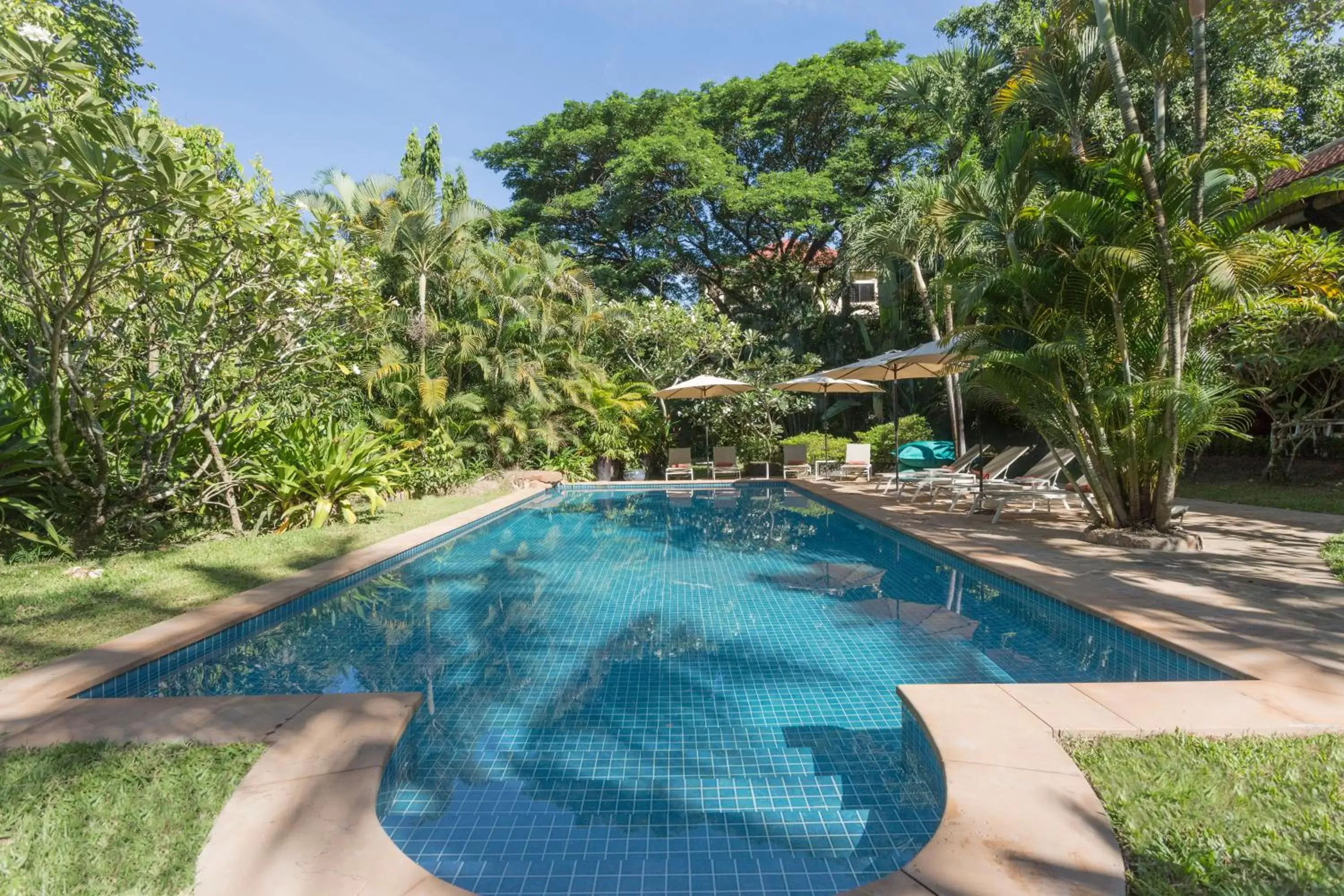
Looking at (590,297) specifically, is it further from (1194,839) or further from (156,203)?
(1194,839)

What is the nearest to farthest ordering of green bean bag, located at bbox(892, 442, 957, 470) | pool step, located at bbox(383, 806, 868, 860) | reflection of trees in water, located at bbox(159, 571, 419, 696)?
pool step, located at bbox(383, 806, 868, 860), reflection of trees in water, located at bbox(159, 571, 419, 696), green bean bag, located at bbox(892, 442, 957, 470)

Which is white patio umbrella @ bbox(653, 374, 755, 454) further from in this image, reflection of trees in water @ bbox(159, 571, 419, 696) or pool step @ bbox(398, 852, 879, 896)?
pool step @ bbox(398, 852, 879, 896)

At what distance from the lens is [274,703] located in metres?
3.48

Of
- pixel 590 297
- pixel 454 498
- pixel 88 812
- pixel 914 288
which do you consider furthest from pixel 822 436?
pixel 88 812

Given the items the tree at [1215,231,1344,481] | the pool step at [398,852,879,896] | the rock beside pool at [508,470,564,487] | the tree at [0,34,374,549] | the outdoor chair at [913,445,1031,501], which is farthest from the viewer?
the rock beside pool at [508,470,564,487]

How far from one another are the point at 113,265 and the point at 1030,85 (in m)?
10.5

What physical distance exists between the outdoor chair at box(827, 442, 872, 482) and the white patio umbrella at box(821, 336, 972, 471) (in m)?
2.69

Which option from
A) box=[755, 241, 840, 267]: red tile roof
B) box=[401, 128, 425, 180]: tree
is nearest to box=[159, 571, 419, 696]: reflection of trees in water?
box=[755, 241, 840, 267]: red tile roof

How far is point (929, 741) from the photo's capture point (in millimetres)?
3041

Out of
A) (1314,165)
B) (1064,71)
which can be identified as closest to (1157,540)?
(1064,71)

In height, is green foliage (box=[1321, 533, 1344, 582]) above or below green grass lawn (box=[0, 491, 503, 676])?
above

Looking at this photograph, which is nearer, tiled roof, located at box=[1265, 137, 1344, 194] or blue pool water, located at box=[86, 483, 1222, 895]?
blue pool water, located at box=[86, 483, 1222, 895]

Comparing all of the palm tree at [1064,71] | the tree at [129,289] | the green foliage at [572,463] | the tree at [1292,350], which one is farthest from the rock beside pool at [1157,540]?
the green foliage at [572,463]

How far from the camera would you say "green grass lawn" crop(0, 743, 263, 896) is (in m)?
2.13
